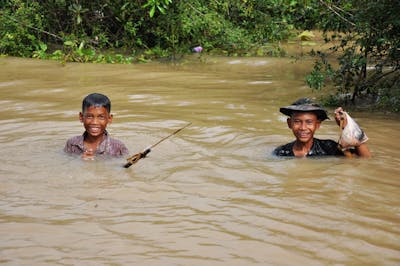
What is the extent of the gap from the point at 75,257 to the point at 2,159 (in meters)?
2.88

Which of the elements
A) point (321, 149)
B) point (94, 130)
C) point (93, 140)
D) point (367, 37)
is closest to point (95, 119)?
point (94, 130)

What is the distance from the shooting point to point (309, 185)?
557cm

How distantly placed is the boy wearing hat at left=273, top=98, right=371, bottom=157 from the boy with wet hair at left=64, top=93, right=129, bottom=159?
67.0 inches

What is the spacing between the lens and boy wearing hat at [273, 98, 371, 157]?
628cm

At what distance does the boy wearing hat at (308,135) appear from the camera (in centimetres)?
628

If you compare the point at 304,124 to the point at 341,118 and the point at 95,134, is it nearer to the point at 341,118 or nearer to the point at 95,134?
the point at 341,118

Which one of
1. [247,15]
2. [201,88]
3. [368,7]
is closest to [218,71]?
[201,88]

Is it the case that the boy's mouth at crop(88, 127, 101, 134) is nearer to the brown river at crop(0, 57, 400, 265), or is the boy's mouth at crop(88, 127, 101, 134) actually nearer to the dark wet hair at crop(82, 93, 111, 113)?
the dark wet hair at crop(82, 93, 111, 113)

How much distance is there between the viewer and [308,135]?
20.8 ft

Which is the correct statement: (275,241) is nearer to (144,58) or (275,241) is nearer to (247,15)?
(144,58)

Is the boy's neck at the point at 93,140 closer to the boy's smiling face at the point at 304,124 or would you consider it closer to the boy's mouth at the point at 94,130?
the boy's mouth at the point at 94,130

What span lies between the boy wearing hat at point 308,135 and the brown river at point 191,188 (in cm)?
15

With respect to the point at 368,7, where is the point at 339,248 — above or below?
below

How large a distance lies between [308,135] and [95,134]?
2.14m
